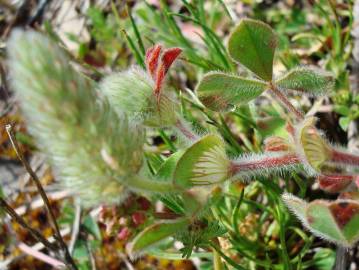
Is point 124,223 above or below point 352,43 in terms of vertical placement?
above

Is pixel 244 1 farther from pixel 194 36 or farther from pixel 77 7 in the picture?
pixel 77 7

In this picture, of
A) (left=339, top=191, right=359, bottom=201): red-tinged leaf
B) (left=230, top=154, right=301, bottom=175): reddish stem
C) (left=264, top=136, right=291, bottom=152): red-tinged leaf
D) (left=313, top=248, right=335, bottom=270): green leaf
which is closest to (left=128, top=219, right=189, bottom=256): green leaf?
(left=230, top=154, right=301, bottom=175): reddish stem

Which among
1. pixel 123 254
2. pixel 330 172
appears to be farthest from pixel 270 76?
pixel 123 254

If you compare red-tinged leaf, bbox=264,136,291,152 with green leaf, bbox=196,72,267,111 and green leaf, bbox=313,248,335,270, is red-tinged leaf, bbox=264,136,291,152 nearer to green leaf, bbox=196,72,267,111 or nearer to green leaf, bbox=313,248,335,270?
green leaf, bbox=196,72,267,111

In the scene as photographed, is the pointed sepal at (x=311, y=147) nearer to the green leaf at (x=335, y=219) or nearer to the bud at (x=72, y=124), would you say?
→ the green leaf at (x=335, y=219)

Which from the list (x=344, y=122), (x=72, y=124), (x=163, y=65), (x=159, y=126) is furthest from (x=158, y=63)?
(x=344, y=122)

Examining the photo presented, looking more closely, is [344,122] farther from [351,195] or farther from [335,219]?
[335,219]
